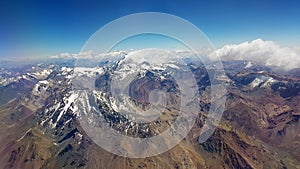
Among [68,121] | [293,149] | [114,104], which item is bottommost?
[293,149]

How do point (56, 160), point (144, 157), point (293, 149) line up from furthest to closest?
point (293, 149)
point (56, 160)
point (144, 157)

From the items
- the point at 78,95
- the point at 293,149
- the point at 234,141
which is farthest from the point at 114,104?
the point at 293,149

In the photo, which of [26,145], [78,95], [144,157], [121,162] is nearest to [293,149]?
[144,157]

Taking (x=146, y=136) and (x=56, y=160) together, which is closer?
(x=146, y=136)

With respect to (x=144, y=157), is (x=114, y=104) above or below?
above

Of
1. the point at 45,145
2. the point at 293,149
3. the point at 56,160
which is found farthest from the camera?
the point at 293,149

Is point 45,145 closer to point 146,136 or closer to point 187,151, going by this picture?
point 146,136

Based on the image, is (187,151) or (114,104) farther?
(114,104)

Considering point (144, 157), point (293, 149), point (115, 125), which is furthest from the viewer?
point (293, 149)

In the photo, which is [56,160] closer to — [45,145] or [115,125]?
[45,145]
